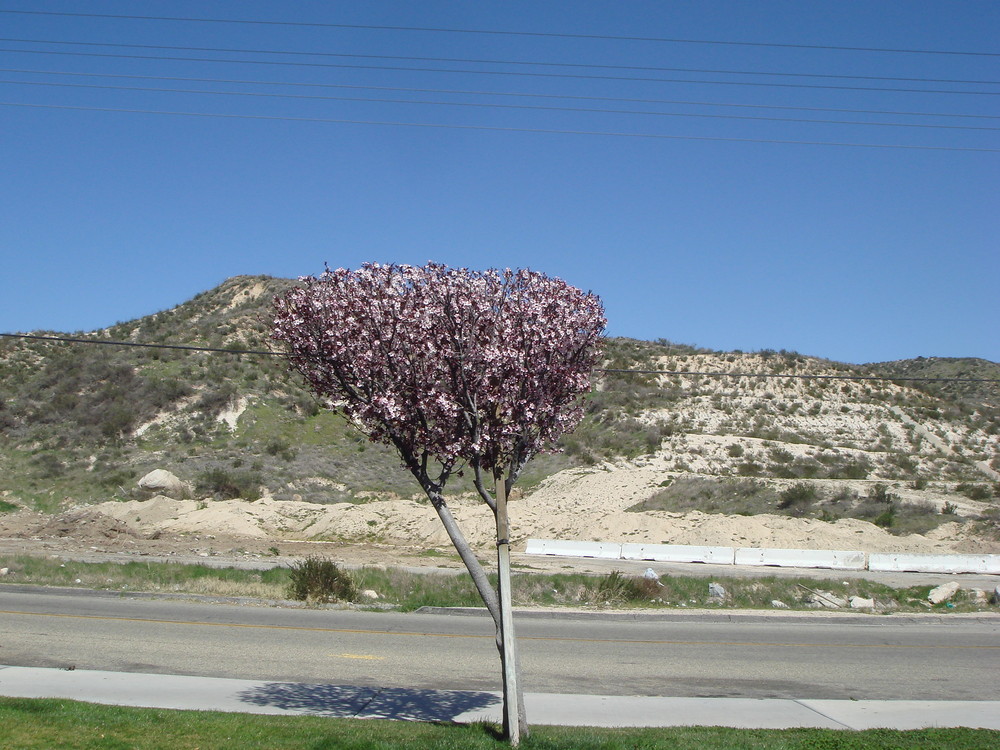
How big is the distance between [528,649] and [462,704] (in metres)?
3.70

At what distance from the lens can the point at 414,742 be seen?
24.3 ft

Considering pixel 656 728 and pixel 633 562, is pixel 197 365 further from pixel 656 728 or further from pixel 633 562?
pixel 656 728

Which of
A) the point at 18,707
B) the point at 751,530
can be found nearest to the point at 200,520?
the point at 751,530

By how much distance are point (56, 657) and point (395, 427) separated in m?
7.42

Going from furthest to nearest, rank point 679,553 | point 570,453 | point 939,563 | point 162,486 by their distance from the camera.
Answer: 1. point 570,453
2. point 162,486
3. point 679,553
4. point 939,563

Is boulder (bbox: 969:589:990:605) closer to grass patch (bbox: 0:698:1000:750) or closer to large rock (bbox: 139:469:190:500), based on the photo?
grass patch (bbox: 0:698:1000:750)

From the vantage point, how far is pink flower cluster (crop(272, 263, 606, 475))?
7.32 m

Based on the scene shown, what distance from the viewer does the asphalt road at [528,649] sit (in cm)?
1146

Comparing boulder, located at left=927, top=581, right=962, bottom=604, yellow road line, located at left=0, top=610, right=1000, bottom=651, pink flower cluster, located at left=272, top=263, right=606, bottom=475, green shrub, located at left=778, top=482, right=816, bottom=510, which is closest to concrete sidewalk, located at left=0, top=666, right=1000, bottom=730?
pink flower cluster, located at left=272, top=263, right=606, bottom=475

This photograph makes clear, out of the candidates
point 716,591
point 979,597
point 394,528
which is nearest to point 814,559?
point 979,597

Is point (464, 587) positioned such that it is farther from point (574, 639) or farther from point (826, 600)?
point (826, 600)

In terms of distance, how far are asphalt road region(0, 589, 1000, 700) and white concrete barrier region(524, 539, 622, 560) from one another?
9.56 metres

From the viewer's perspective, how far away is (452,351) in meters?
7.33

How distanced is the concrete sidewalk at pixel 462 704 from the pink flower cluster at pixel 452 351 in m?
3.30
